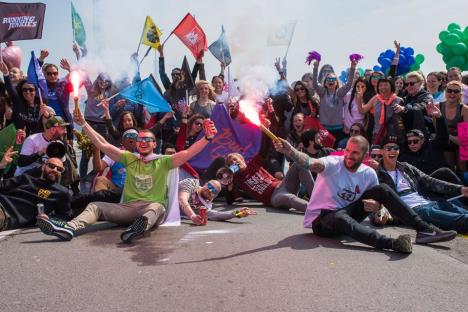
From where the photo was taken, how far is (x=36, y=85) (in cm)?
721

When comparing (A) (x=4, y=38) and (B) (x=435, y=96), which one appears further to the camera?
(B) (x=435, y=96)

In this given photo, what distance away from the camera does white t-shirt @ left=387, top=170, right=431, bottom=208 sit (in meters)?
5.95

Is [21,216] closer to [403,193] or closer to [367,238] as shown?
[367,238]

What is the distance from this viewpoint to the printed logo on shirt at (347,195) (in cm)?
509

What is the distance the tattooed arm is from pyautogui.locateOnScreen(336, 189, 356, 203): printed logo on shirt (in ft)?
1.16

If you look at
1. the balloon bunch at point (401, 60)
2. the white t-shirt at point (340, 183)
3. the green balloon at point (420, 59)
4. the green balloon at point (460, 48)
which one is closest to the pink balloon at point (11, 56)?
the white t-shirt at point (340, 183)

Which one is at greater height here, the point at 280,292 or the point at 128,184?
the point at 128,184

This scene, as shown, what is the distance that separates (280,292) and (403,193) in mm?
3147

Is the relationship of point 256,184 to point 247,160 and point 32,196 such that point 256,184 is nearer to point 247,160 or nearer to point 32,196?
point 247,160

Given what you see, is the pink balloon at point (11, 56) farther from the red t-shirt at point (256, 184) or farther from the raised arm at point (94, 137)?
the red t-shirt at point (256, 184)

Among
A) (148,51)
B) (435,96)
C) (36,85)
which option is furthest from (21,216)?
(435,96)

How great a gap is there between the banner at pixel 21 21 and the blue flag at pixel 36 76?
51cm

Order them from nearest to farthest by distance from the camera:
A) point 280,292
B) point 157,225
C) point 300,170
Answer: point 280,292 < point 157,225 < point 300,170

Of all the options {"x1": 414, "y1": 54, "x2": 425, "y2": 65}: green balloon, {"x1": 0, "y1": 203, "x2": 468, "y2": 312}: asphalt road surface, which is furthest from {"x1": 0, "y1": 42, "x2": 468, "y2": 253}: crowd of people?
{"x1": 414, "y1": 54, "x2": 425, "y2": 65}: green balloon
